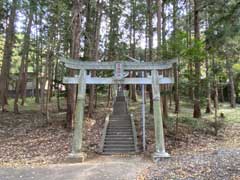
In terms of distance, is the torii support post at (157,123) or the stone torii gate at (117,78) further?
the stone torii gate at (117,78)

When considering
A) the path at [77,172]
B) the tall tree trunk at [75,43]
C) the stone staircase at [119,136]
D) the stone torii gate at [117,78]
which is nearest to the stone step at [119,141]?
the stone staircase at [119,136]

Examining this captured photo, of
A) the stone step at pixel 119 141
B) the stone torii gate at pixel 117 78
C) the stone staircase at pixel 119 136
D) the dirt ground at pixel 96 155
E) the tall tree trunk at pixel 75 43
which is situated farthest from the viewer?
the tall tree trunk at pixel 75 43

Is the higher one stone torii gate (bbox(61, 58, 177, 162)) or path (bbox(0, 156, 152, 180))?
stone torii gate (bbox(61, 58, 177, 162))

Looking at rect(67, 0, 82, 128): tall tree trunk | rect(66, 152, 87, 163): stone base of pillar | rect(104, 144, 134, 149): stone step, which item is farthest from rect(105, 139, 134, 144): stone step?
rect(66, 152, 87, 163): stone base of pillar

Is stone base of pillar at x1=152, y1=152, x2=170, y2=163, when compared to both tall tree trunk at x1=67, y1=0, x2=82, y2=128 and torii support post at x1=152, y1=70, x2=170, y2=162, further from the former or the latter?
tall tree trunk at x1=67, y1=0, x2=82, y2=128

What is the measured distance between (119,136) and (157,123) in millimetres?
3623

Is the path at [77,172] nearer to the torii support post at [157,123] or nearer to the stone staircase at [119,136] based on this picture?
the torii support post at [157,123]

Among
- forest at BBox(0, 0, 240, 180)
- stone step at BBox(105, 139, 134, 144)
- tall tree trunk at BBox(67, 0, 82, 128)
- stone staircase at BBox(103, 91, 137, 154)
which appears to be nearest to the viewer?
forest at BBox(0, 0, 240, 180)

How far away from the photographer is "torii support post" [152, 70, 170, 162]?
390 inches

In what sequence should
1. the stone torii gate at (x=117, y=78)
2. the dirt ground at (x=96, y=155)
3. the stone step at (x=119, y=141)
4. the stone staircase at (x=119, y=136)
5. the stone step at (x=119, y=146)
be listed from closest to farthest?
the dirt ground at (x=96, y=155) → the stone torii gate at (x=117, y=78) → the stone staircase at (x=119, y=136) → the stone step at (x=119, y=146) → the stone step at (x=119, y=141)

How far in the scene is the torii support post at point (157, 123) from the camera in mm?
9914

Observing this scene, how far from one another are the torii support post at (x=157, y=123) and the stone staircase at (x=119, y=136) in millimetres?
2190

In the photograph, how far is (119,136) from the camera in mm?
13727

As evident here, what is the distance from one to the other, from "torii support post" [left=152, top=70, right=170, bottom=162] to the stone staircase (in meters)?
2.19
